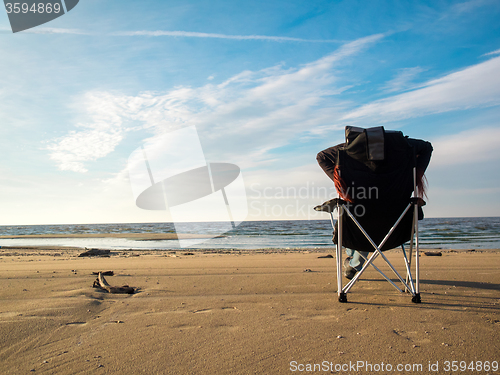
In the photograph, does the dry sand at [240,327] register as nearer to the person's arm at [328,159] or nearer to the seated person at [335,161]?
the seated person at [335,161]

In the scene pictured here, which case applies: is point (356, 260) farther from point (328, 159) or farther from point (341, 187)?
point (328, 159)

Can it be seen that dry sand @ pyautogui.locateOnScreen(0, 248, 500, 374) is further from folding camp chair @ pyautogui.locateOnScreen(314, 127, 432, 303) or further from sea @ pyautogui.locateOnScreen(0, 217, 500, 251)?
sea @ pyautogui.locateOnScreen(0, 217, 500, 251)

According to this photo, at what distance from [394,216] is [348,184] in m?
0.65

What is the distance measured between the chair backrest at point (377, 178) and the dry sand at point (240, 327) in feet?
3.14

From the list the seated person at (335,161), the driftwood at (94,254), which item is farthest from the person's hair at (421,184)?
the driftwood at (94,254)

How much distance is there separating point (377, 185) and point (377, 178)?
0.08 metres

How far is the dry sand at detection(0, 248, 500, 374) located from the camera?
205 centimetres

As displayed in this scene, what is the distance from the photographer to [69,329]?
268 centimetres

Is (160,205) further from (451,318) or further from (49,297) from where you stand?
(451,318)

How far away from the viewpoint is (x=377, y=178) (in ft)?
11.4

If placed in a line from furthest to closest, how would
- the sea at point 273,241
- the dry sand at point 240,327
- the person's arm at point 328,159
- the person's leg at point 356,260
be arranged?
the sea at point 273,241 < the person's leg at point 356,260 < the person's arm at point 328,159 < the dry sand at point 240,327

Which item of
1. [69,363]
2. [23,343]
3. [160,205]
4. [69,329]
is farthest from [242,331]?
[160,205]

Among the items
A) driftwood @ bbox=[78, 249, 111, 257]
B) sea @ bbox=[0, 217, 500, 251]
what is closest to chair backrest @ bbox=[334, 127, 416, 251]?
driftwood @ bbox=[78, 249, 111, 257]

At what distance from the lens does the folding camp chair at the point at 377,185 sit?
3400 mm
